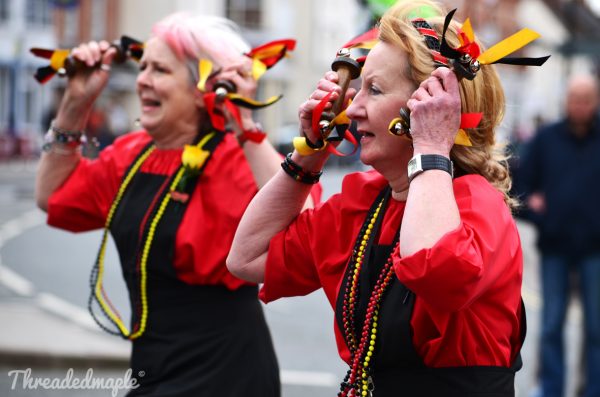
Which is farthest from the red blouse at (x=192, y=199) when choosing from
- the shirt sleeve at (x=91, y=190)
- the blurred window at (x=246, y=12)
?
the blurred window at (x=246, y=12)

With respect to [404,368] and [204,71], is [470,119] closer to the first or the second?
[404,368]

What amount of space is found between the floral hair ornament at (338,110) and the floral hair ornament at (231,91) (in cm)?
69

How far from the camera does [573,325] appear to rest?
28.2 ft

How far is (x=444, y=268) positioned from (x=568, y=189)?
4.17m

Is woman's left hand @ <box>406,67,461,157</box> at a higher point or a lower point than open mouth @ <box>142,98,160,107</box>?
higher

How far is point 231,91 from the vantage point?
358 centimetres

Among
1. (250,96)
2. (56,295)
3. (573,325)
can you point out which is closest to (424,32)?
(250,96)

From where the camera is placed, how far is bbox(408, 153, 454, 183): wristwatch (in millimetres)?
2338

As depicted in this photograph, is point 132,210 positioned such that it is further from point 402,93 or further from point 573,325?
point 573,325

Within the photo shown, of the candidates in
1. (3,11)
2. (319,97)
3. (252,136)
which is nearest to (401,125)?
(319,97)

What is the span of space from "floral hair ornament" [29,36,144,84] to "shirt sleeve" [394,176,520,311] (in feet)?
6.47

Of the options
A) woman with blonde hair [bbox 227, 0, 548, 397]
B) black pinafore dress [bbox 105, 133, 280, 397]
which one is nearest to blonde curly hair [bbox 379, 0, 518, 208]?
woman with blonde hair [bbox 227, 0, 548, 397]

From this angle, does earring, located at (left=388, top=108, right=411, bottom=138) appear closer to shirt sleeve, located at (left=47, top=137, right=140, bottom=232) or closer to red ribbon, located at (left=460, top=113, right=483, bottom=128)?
red ribbon, located at (left=460, top=113, right=483, bottom=128)

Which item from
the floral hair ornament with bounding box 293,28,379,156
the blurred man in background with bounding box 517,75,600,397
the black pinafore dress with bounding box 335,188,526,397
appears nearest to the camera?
the black pinafore dress with bounding box 335,188,526,397
